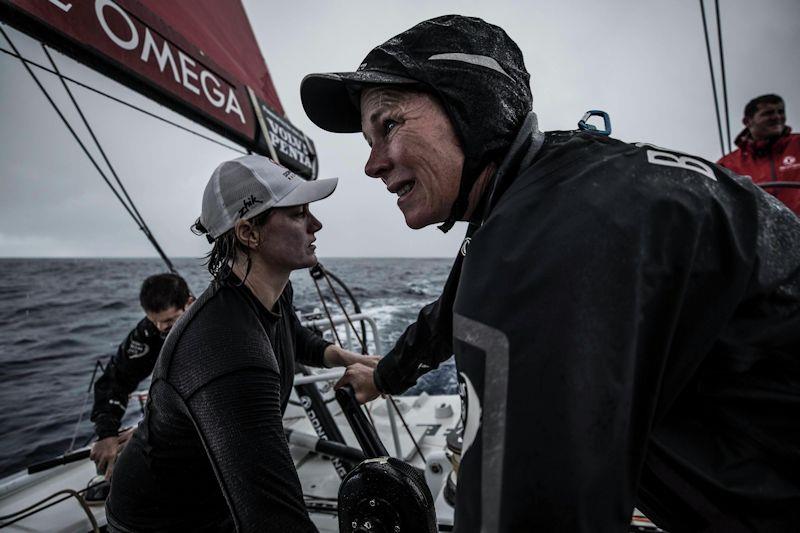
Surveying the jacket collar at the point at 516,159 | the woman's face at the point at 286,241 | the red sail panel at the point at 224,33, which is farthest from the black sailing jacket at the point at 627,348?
the red sail panel at the point at 224,33

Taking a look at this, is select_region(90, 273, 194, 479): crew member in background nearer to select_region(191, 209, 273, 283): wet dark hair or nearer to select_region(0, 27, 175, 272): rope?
select_region(0, 27, 175, 272): rope

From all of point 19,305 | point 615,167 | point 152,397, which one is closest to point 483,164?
point 615,167

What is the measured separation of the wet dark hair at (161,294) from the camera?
316cm

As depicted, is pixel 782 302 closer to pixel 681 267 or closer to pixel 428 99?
pixel 681 267

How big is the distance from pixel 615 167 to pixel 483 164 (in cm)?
38

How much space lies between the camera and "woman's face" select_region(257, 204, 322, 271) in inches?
70.6

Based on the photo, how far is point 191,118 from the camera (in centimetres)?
277

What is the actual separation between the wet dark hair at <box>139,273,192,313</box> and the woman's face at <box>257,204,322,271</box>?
1.93 m

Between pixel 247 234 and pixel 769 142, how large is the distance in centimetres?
522

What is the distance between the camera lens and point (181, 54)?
249 cm

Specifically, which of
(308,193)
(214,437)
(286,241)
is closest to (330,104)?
(308,193)

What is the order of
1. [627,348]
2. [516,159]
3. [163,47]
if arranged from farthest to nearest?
[163,47] < [516,159] < [627,348]

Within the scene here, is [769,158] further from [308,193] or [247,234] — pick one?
[247,234]

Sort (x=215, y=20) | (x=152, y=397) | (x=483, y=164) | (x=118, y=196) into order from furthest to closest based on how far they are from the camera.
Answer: (x=215, y=20)
(x=118, y=196)
(x=152, y=397)
(x=483, y=164)
